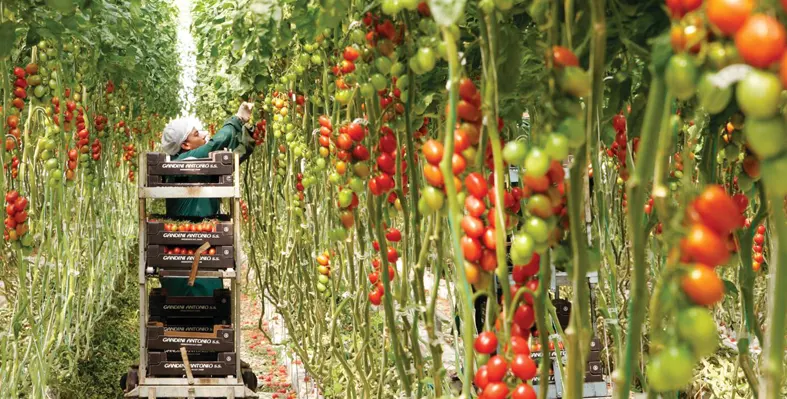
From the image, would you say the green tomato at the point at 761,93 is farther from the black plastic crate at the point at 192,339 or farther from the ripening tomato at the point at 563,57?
the black plastic crate at the point at 192,339

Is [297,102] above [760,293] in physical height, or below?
above

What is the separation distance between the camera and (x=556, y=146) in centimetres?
62

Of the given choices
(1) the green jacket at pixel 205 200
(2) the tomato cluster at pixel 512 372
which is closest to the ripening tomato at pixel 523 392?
(2) the tomato cluster at pixel 512 372

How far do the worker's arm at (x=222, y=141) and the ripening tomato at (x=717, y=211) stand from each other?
3.50 meters

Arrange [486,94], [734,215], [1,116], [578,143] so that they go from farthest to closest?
[1,116]
[486,94]
[578,143]
[734,215]

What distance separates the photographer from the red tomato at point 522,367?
0.72m

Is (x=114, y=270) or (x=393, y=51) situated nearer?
(x=393, y=51)

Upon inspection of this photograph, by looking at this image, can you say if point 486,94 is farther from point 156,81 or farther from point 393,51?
point 156,81

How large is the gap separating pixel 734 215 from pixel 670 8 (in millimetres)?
156

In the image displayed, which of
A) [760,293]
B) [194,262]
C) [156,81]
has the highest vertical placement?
[156,81]

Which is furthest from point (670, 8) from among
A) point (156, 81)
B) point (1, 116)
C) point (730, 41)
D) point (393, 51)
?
point (156, 81)

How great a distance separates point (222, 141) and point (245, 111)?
223 mm

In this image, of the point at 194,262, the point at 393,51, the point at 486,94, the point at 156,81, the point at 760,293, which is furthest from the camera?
the point at 156,81

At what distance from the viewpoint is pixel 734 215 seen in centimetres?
46
